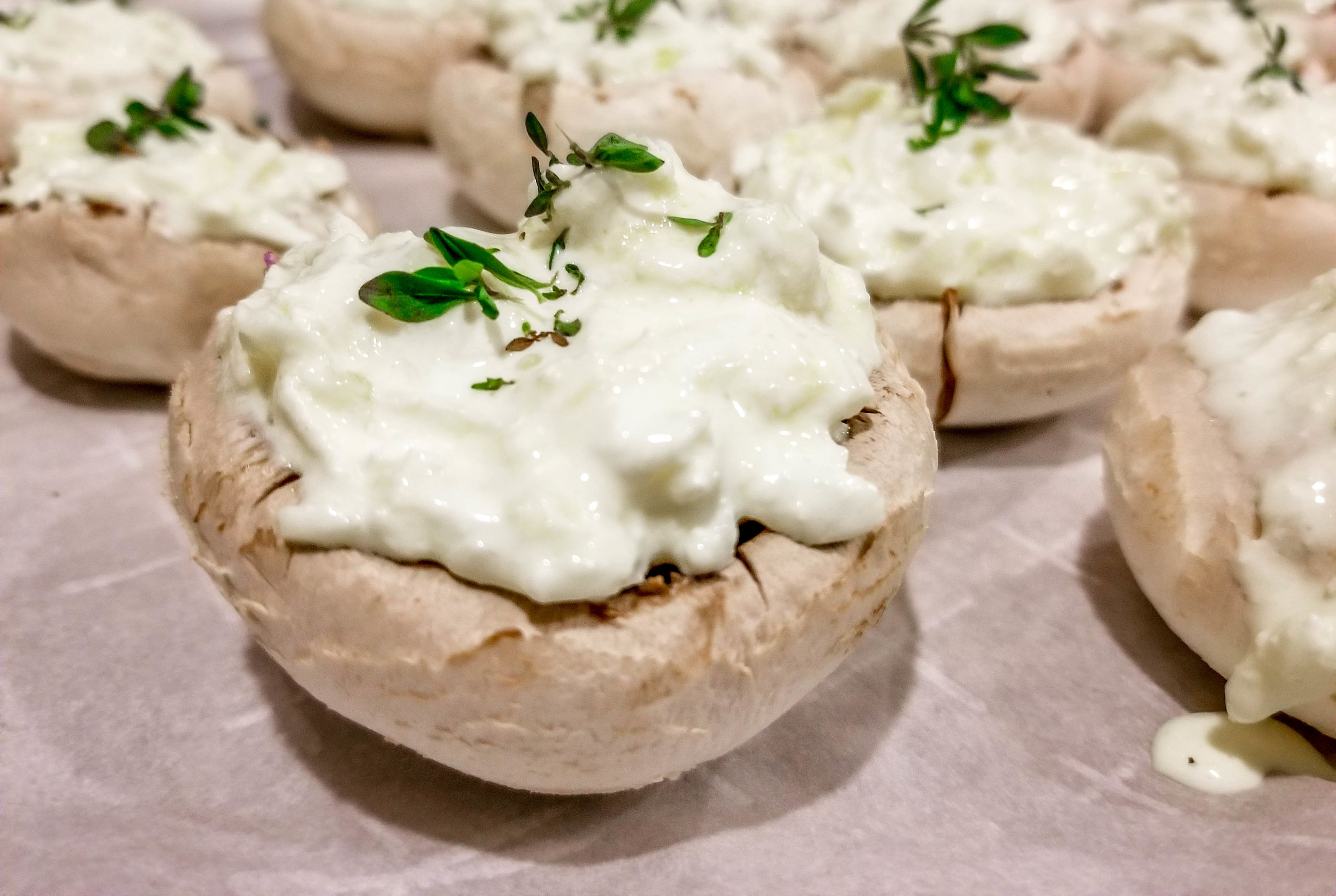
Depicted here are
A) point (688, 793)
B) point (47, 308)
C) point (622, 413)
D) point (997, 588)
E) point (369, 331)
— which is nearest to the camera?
point (622, 413)

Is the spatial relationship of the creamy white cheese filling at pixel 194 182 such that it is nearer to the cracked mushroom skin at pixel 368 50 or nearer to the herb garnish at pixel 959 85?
the cracked mushroom skin at pixel 368 50

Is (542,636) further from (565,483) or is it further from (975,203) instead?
(975,203)

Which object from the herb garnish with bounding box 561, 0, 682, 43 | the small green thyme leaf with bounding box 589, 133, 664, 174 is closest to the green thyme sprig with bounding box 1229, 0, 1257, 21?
the herb garnish with bounding box 561, 0, 682, 43

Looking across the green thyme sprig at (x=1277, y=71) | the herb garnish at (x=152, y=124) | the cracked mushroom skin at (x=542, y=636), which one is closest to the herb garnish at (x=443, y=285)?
the cracked mushroom skin at (x=542, y=636)

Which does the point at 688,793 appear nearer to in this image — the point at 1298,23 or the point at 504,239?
the point at 504,239

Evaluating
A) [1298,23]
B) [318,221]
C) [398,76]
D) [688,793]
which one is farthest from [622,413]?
[1298,23]
